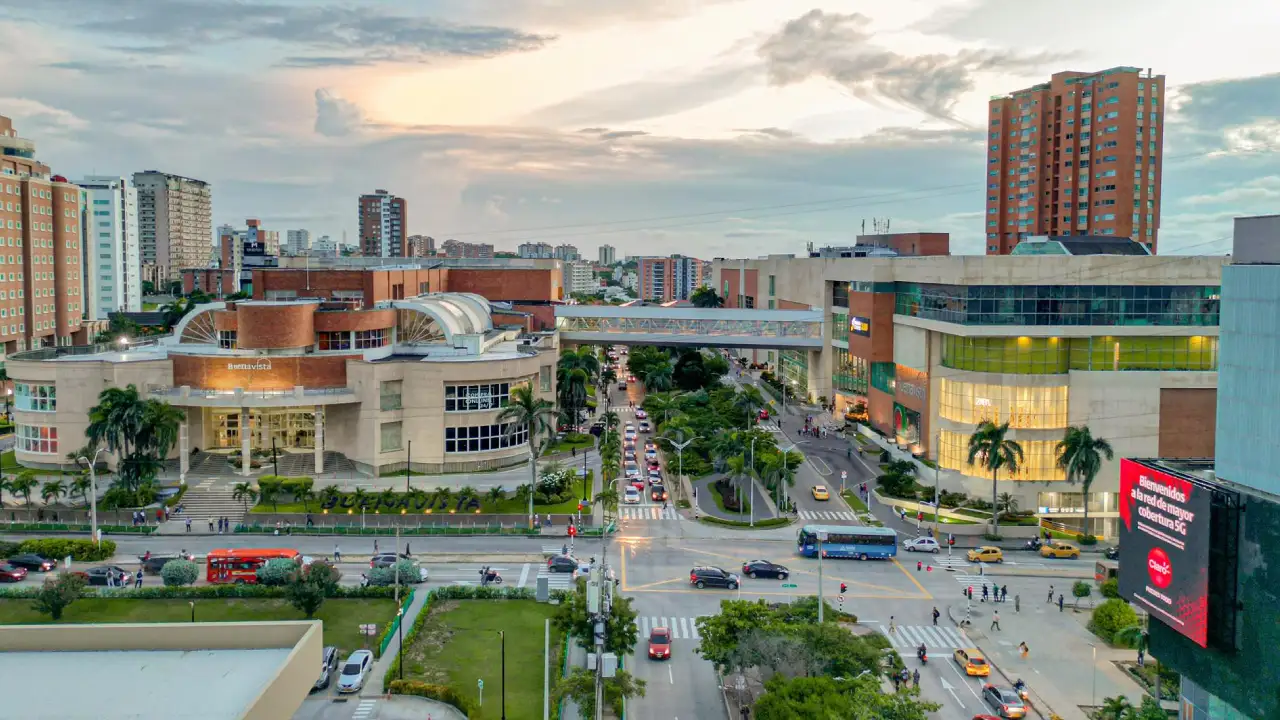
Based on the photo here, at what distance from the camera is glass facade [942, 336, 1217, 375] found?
88062 millimetres

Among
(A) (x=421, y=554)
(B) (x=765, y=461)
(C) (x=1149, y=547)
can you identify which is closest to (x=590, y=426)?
(B) (x=765, y=461)

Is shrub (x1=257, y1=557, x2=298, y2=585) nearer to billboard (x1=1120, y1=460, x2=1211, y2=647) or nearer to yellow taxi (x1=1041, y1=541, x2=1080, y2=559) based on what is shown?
billboard (x1=1120, y1=460, x2=1211, y2=647)

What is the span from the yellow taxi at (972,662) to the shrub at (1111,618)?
31.4 ft

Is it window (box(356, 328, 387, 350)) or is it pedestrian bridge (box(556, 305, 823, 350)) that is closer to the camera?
window (box(356, 328, 387, 350))

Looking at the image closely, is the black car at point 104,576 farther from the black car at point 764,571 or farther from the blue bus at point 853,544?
the blue bus at point 853,544

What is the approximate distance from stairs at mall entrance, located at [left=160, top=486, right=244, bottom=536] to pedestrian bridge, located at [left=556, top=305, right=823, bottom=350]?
59.3m

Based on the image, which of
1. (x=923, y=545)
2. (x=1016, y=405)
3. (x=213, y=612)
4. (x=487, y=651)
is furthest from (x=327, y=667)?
(x=1016, y=405)

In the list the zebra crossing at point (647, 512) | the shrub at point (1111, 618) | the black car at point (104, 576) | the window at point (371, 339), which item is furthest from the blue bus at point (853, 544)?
the window at point (371, 339)

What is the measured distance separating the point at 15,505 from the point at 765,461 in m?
61.1

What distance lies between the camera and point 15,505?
83.1m

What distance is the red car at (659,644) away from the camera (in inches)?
2137

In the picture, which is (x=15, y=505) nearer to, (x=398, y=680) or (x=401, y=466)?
(x=401, y=466)

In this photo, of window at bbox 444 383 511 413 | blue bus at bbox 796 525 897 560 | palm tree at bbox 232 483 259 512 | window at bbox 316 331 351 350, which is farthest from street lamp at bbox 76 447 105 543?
blue bus at bbox 796 525 897 560

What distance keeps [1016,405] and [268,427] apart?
7005 centimetres
